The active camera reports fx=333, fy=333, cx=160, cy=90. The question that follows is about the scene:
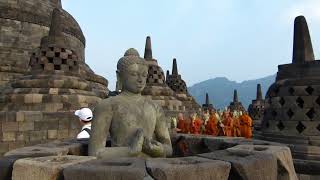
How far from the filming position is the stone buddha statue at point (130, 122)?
308 centimetres

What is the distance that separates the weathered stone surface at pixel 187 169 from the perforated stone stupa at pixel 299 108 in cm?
272

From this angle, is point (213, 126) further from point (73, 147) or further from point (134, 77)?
point (134, 77)

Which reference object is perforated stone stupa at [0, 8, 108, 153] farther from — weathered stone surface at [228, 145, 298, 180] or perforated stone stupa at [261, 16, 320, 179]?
weathered stone surface at [228, 145, 298, 180]

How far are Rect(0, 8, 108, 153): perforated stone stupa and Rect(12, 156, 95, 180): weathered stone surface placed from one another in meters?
7.13

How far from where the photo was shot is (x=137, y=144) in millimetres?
3020

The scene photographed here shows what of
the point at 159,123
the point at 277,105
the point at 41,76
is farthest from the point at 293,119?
the point at 41,76

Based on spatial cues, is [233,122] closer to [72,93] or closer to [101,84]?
[72,93]

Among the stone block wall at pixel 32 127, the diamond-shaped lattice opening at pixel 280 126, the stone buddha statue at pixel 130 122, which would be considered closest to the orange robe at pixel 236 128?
the stone block wall at pixel 32 127

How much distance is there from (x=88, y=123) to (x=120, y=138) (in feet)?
7.03

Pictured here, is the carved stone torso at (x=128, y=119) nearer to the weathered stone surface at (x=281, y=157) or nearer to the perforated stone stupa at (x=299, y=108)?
the weathered stone surface at (x=281, y=157)

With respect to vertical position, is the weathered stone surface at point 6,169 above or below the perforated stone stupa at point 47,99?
below

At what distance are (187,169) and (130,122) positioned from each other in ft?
3.61

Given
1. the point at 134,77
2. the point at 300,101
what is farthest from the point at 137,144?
the point at 300,101

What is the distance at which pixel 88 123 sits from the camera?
5.26 m
